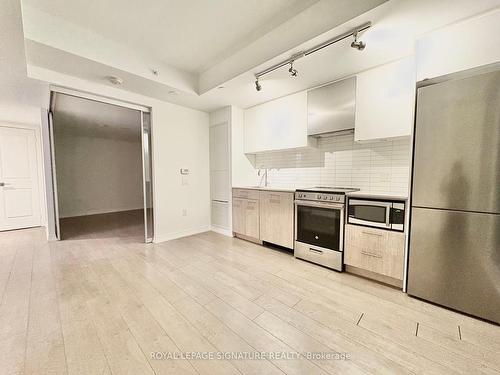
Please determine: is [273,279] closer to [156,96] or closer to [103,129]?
Result: [156,96]

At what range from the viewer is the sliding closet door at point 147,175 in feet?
11.1

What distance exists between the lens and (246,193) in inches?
139

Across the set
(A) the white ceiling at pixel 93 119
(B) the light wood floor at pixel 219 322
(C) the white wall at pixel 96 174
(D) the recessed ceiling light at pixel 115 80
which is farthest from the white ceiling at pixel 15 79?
(B) the light wood floor at pixel 219 322

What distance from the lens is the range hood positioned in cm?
257

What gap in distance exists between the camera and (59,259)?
2.82 meters

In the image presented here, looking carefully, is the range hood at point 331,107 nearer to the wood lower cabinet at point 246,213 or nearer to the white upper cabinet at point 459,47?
the white upper cabinet at point 459,47

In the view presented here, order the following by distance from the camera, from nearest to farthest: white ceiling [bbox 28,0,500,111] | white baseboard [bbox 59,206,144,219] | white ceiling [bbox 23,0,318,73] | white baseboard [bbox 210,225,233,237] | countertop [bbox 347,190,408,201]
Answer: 1. white ceiling [bbox 28,0,500,111]
2. white ceiling [bbox 23,0,318,73]
3. countertop [bbox 347,190,408,201]
4. white baseboard [bbox 210,225,233,237]
5. white baseboard [bbox 59,206,144,219]

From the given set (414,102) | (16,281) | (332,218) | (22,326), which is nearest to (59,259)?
(16,281)

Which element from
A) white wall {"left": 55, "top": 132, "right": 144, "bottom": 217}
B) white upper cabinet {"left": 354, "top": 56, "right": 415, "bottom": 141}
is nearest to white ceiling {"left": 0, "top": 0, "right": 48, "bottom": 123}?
white wall {"left": 55, "top": 132, "right": 144, "bottom": 217}

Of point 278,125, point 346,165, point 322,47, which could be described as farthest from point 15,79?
point 346,165

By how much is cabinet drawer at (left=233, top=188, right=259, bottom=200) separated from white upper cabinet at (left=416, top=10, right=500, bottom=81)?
7.70 ft

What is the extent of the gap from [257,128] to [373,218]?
2370mm

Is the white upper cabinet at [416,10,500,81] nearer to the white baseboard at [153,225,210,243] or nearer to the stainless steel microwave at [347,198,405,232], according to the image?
the stainless steel microwave at [347,198,405,232]

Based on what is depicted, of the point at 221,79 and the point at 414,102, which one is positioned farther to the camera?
the point at 221,79
